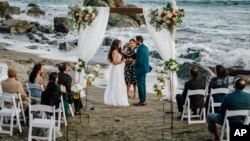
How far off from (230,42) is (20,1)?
3685 cm

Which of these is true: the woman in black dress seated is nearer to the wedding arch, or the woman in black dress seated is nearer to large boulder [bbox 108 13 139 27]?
the wedding arch

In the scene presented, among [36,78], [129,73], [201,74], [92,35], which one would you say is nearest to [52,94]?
[36,78]

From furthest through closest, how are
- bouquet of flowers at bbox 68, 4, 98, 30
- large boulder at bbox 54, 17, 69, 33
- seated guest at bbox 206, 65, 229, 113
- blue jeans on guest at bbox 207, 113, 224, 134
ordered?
large boulder at bbox 54, 17, 69, 33 < bouquet of flowers at bbox 68, 4, 98, 30 < seated guest at bbox 206, 65, 229, 113 < blue jeans on guest at bbox 207, 113, 224, 134

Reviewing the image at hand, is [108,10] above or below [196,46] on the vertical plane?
above

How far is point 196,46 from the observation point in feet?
115

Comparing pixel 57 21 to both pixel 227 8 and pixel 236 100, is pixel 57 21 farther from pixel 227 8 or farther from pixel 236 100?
pixel 236 100

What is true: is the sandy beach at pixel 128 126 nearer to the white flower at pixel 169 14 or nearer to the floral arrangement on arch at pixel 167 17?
the floral arrangement on arch at pixel 167 17

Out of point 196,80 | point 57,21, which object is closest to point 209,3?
point 57,21

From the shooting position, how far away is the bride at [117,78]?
1459cm

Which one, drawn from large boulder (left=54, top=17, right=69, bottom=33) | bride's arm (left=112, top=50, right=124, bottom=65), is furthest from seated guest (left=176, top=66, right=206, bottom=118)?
large boulder (left=54, top=17, right=69, bottom=33)

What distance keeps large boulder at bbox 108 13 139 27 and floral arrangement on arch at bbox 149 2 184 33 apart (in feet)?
94.0

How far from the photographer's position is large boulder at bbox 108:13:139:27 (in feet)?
142

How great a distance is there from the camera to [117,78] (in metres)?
14.6

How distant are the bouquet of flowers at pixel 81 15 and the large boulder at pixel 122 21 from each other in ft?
91.8
